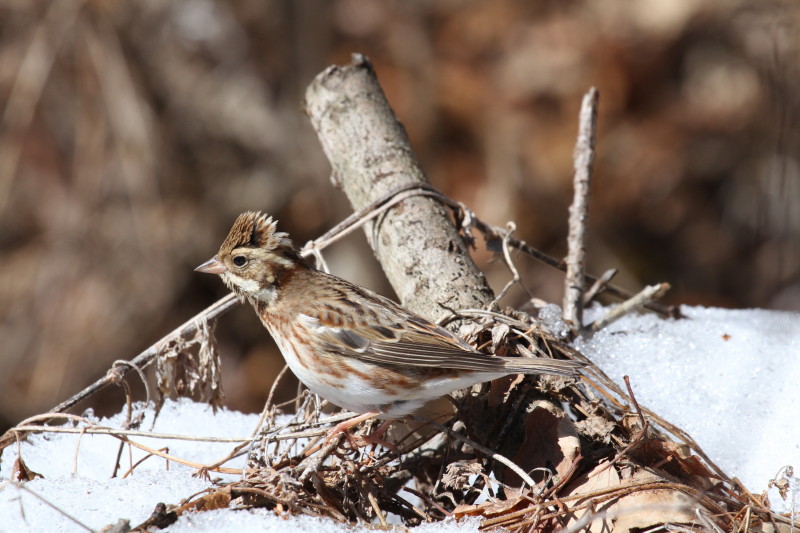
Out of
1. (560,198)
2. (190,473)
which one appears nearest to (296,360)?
(190,473)

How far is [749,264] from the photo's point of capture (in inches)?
263

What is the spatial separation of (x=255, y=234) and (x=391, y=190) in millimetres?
626

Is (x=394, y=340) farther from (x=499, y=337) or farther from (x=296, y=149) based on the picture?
(x=296, y=149)

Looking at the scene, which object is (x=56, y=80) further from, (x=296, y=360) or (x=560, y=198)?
→ (x=296, y=360)

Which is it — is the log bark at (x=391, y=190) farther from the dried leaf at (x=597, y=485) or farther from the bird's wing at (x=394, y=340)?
the dried leaf at (x=597, y=485)

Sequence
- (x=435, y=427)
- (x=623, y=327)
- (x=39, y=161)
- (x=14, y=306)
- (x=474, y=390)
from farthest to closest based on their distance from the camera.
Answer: (x=39, y=161) → (x=14, y=306) → (x=623, y=327) → (x=474, y=390) → (x=435, y=427)

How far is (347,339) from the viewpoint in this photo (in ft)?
9.78

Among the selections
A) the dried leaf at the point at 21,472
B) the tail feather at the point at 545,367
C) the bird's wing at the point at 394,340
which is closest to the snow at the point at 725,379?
the tail feather at the point at 545,367

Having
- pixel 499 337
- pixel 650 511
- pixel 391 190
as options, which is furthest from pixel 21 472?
pixel 650 511

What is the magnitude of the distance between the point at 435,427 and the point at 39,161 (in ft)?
17.8

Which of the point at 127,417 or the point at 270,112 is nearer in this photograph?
the point at 127,417

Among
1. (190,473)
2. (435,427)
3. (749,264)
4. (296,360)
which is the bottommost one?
(190,473)

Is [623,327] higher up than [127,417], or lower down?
higher up

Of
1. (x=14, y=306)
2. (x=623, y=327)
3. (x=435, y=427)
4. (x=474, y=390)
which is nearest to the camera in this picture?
(x=435, y=427)
